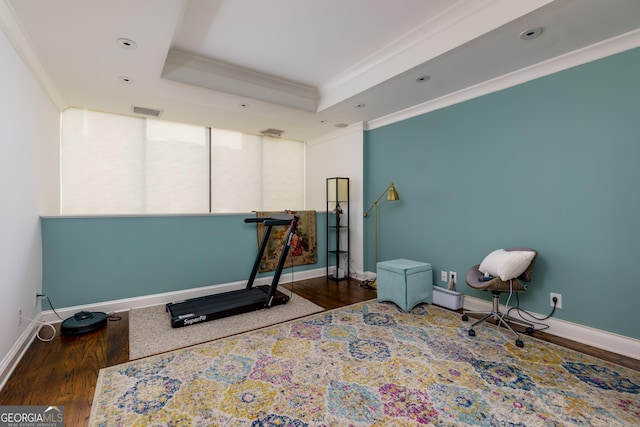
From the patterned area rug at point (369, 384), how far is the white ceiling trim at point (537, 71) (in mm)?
2502

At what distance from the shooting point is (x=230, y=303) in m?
3.46

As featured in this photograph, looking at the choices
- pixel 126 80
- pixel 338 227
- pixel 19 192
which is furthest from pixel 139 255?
pixel 338 227

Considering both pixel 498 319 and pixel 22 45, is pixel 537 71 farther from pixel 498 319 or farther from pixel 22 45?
pixel 22 45

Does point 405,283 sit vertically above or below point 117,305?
above

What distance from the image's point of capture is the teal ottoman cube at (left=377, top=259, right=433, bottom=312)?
3.42 m

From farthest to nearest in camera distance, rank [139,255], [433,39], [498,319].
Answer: [139,255]
[498,319]
[433,39]

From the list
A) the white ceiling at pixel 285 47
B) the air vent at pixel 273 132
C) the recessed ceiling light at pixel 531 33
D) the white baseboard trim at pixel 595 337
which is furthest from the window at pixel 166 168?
the white baseboard trim at pixel 595 337

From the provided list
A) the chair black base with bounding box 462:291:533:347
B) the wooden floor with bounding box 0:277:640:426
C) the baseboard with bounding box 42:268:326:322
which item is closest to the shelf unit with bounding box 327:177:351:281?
the baseboard with bounding box 42:268:326:322

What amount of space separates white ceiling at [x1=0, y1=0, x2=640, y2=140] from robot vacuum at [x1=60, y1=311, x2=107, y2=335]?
7.83 feet

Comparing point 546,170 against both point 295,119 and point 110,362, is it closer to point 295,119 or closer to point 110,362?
point 295,119

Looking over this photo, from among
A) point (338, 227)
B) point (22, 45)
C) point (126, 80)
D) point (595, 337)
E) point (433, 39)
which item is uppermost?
point (433, 39)

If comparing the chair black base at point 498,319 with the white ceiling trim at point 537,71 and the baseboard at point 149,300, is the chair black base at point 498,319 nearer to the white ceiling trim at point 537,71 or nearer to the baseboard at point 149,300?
the white ceiling trim at point 537,71

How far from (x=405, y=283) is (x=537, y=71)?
250cm

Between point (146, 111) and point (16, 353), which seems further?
point (146, 111)
